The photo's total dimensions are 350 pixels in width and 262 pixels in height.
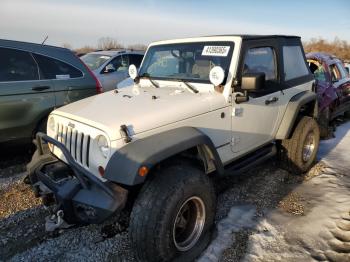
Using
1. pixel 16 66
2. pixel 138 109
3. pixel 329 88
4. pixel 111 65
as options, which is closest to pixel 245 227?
pixel 138 109

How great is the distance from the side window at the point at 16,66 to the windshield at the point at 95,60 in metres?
3.96

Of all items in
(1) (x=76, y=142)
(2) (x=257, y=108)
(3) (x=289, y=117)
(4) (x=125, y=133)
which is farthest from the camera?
(3) (x=289, y=117)

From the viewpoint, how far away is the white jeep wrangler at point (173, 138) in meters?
2.70

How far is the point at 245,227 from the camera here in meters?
3.57

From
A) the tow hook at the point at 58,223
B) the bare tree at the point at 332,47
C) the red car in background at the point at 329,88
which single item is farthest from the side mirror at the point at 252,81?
the bare tree at the point at 332,47

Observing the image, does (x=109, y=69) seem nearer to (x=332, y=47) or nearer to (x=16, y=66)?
(x=16, y=66)

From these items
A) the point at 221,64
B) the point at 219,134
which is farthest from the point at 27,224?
the point at 221,64

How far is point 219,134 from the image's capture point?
3480 millimetres

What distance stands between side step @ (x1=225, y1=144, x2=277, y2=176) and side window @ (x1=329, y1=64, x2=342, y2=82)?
4252 millimetres

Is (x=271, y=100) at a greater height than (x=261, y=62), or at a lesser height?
lesser

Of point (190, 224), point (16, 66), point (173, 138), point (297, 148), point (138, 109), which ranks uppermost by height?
point (16, 66)

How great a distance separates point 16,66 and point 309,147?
442cm

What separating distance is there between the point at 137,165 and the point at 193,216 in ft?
3.02

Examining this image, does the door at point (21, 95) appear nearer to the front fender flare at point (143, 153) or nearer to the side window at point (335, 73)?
the front fender flare at point (143, 153)
